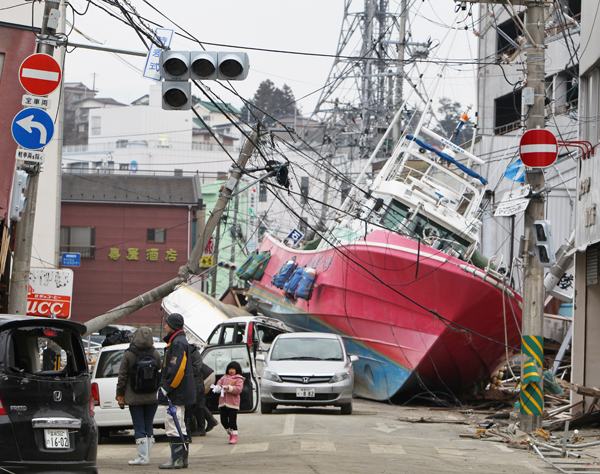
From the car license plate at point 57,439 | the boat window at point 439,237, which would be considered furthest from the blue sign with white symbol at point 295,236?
the car license plate at point 57,439

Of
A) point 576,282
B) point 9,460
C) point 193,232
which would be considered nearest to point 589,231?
point 576,282

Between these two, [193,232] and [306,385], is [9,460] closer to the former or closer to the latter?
[306,385]

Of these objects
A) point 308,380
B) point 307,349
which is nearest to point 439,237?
point 307,349

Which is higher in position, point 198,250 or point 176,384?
point 198,250

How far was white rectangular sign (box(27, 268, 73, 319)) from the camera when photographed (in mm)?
12078

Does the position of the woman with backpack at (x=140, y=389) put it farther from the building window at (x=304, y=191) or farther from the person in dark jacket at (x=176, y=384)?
the building window at (x=304, y=191)

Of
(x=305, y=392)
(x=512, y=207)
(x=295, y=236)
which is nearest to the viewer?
(x=512, y=207)

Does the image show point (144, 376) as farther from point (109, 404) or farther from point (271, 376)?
point (271, 376)

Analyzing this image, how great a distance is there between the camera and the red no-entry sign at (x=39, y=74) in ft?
31.6

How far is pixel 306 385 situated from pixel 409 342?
15.5ft

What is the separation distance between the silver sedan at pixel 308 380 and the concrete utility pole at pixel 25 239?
7.00 metres

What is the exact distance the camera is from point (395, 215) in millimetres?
22078

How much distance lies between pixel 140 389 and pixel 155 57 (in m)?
6.22

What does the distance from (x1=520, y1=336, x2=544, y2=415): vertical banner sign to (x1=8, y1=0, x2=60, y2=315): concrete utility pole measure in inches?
306
